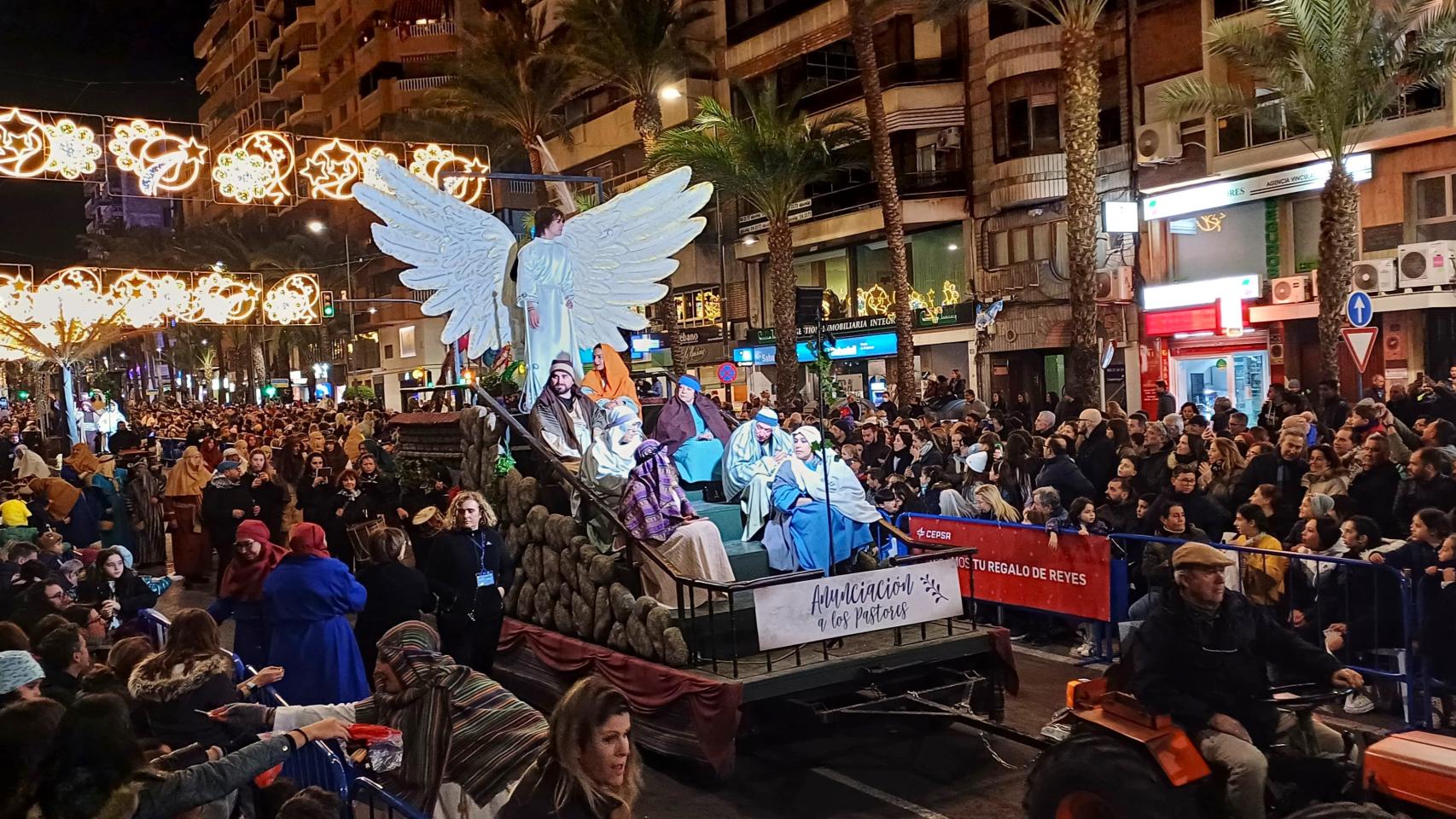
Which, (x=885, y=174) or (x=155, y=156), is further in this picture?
(x=885, y=174)

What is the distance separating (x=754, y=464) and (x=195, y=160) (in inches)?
478

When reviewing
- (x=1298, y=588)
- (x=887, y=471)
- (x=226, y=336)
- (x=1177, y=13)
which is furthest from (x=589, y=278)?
(x=226, y=336)

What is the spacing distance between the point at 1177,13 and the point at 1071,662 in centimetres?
1960

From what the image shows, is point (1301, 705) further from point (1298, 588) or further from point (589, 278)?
point (589, 278)

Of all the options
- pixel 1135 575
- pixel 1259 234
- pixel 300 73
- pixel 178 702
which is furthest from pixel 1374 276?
pixel 300 73

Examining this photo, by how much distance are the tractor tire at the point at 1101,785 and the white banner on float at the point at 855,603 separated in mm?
2162

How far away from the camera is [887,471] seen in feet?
48.0

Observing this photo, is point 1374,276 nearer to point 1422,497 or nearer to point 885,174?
point 885,174

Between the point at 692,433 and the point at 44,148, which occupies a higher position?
the point at 44,148

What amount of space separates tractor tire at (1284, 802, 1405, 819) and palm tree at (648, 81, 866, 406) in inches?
870

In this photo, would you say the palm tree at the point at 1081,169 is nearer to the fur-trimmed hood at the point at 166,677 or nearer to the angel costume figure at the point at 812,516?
the angel costume figure at the point at 812,516

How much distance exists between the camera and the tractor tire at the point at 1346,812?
12.7ft

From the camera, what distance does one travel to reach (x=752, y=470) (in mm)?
9109

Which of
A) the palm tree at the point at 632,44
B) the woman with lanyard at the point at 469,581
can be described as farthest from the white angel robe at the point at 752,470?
the palm tree at the point at 632,44
